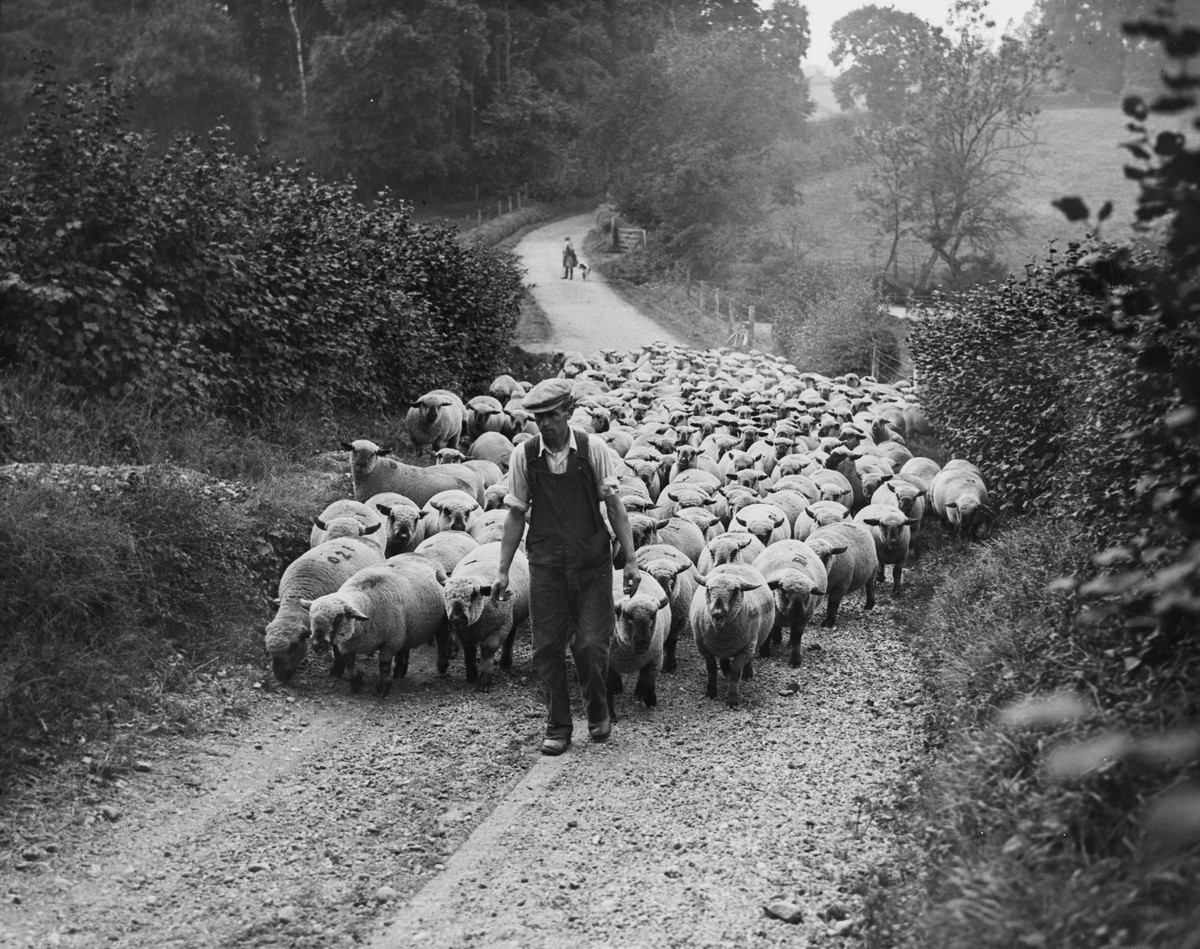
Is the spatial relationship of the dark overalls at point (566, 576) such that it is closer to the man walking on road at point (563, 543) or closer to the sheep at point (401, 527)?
the man walking on road at point (563, 543)

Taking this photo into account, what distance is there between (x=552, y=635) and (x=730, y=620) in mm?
1719

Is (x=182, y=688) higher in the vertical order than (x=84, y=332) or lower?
lower

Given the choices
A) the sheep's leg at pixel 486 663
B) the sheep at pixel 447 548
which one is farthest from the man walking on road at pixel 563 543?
the sheep at pixel 447 548

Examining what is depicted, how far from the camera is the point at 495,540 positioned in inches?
453

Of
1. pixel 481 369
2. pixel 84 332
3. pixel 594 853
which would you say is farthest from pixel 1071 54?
pixel 594 853

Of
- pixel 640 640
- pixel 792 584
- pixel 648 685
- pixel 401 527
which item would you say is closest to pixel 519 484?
pixel 640 640

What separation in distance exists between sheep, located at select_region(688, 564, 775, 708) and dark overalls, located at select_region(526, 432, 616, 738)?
123 cm

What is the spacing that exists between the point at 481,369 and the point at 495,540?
14.2m

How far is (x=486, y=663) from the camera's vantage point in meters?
9.84

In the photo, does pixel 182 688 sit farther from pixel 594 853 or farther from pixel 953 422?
pixel 953 422

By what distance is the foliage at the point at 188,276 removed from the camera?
1356 centimetres

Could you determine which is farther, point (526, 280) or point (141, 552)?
point (526, 280)

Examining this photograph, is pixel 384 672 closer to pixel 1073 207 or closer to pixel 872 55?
pixel 1073 207

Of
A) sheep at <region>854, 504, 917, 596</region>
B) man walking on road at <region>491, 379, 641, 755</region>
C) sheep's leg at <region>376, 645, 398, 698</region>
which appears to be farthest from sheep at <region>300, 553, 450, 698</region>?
sheep at <region>854, 504, 917, 596</region>
